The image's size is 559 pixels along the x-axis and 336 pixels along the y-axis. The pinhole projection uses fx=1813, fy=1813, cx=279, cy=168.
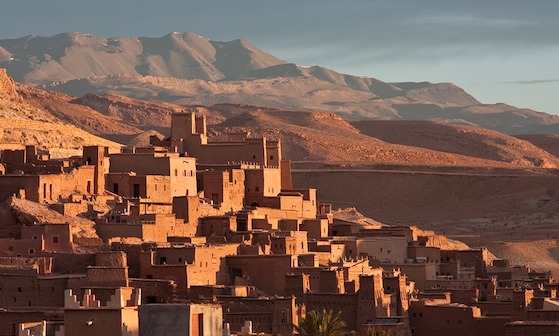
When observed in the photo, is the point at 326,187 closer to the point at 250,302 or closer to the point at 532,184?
the point at 532,184

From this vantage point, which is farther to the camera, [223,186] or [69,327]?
[223,186]

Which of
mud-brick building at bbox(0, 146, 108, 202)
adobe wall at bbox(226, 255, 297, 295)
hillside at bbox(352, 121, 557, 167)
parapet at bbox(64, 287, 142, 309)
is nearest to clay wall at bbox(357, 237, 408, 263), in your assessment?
adobe wall at bbox(226, 255, 297, 295)

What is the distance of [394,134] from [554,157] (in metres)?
15.3

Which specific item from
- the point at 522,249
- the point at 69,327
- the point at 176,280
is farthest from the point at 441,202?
the point at 69,327

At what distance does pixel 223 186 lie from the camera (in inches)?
2361

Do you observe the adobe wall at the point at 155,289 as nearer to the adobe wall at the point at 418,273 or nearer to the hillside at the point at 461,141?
the adobe wall at the point at 418,273

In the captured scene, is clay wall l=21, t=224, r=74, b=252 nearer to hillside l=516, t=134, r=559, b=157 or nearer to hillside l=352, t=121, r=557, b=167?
hillside l=352, t=121, r=557, b=167

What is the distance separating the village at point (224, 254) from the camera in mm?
44625

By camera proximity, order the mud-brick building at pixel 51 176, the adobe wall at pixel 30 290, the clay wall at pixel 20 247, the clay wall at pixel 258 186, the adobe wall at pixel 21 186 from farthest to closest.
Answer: the clay wall at pixel 258 186 → the mud-brick building at pixel 51 176 → the adobe wall at pixel 21 186 → the clay wall at pixel 20 247 → the adobe wall at pixel 30 290

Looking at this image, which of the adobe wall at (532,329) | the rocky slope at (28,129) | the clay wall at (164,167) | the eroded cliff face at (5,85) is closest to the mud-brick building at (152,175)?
the clay wall at (164,167)

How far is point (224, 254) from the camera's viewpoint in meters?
50.1

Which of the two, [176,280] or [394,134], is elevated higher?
[394,134]

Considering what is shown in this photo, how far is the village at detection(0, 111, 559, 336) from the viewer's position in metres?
44.6

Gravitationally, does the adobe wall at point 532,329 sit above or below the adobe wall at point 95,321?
below
